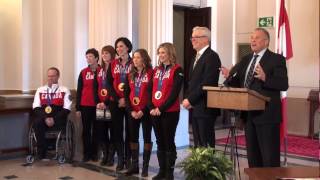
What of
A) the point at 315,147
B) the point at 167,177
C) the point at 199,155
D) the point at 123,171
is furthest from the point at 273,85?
the point at 315,147

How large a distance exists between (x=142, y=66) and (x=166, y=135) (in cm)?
82

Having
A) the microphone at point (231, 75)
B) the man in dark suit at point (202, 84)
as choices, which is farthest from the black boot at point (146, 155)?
the microphone at point (231, 75)

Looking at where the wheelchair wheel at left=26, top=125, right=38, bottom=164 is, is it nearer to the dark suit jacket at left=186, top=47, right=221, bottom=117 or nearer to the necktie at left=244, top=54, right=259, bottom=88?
the dark suit jacket at left=186, top=47, right=221, bottom=117

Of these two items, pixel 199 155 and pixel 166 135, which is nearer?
pixel 199 155

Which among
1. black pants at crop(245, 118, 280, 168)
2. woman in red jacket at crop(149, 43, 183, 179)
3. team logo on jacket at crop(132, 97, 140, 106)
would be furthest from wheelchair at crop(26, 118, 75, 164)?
black pants at crop(245, 118, 280, 168)

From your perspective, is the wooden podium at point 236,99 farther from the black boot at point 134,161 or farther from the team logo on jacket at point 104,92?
the team logo on jacket at point 104,92

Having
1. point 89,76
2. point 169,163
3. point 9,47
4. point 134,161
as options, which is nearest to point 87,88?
point 89,76

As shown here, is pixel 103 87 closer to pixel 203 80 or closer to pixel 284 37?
pixel 203 80

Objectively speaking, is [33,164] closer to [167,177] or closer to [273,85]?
[167,177]

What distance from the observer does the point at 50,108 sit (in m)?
5.71

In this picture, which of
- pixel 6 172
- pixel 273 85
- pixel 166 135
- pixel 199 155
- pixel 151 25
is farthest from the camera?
pixel 151 25

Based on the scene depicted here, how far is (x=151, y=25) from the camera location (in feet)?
21.4

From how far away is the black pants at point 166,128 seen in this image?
461cm

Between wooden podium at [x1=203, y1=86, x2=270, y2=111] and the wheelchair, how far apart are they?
2.59 meters
